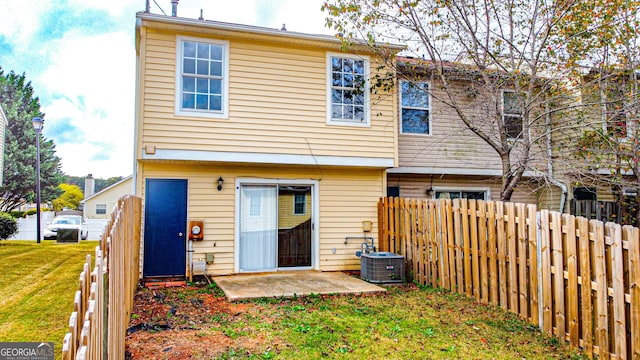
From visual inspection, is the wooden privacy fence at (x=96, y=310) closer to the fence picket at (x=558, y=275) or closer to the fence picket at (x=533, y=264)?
the fence picket at (x=558, y=275)

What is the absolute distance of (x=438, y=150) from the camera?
10.8m

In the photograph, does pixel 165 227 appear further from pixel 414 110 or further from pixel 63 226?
pixel 63 226

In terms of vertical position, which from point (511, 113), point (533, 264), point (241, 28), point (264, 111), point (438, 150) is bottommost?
point (533, 264)

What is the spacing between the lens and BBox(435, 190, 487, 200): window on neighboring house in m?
11.3

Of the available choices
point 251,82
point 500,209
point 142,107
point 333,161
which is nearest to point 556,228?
point 500,209

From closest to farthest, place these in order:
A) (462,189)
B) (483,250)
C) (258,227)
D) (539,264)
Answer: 1. (539,264)
2. (483,250)
3. (258,227)
4. (462,189)

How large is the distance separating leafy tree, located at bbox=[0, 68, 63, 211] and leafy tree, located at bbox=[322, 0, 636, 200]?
96.2 ft

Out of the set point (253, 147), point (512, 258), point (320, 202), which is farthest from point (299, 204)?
point (512, 258)

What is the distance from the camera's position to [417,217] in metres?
8.09

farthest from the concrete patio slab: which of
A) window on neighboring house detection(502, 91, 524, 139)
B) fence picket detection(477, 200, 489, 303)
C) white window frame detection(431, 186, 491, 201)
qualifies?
window on neighboring house detection(502, 91, 524, 139)

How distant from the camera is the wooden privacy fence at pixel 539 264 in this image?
4172mm

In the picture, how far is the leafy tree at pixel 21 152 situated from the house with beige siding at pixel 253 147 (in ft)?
86.2

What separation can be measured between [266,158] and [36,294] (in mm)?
4838

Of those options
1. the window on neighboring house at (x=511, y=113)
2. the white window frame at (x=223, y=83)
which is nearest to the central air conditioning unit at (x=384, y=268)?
the white window frame at (x=223, y=83)
